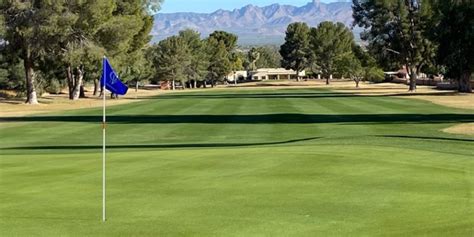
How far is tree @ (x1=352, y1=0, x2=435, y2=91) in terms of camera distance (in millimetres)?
87500

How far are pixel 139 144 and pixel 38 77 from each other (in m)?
60.1

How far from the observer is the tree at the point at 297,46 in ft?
614

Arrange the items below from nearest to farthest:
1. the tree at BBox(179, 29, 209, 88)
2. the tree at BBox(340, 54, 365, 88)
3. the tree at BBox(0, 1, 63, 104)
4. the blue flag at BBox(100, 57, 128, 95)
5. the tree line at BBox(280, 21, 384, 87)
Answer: the blue flag at BBox(100, 57, 128, 95), the tree at BBox(0, 1, 63, 104), the tree at BBox(340, 54, 365, 88), the tree line at BBox(280, 21, 384, 87), the tree at BBox(179, 29, 209, 88)

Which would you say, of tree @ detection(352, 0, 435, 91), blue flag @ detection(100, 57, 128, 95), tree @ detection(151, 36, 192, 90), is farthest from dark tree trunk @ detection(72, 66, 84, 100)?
blue flag @ detection(100, 57, 128, 95)

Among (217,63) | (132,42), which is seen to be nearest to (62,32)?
(132,42)

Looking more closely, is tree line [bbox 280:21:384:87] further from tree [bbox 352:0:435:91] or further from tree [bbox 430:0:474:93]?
tree [bbox 430:0:474:93]

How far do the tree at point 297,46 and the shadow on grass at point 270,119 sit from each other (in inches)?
5606

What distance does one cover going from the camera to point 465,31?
58.1m

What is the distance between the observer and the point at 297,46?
18925cm

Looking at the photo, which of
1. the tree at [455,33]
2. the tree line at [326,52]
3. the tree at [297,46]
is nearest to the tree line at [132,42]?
the tree at [455,33]

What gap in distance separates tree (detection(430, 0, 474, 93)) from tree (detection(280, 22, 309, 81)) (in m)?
120

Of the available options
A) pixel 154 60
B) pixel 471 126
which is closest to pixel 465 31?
pixel 471 126

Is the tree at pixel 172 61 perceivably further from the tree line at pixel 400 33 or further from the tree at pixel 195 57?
the tree line at pixel 400 33

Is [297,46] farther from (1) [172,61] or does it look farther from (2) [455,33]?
(2) [455,33]
